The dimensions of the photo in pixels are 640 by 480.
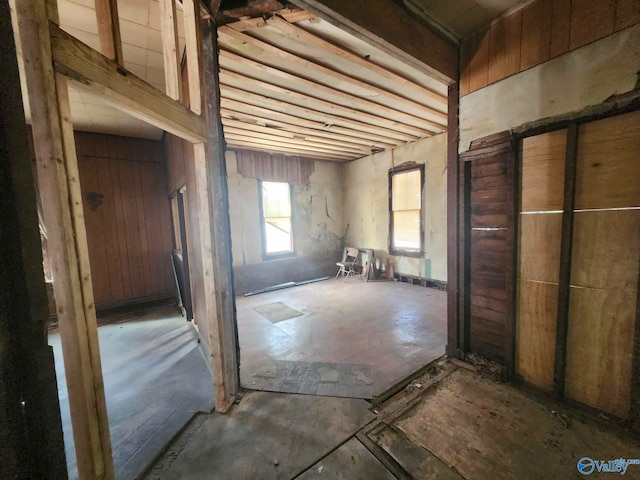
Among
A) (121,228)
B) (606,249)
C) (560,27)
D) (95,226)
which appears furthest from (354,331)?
(95,226)

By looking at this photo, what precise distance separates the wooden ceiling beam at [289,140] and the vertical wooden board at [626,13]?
3655mm

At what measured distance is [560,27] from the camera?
165 centimetres

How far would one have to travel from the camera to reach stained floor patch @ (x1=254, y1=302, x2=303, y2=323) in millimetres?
3693

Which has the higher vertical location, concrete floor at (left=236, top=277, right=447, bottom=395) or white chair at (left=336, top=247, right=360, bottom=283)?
white chair at (left=336, top=247, right=360, bottom=283)

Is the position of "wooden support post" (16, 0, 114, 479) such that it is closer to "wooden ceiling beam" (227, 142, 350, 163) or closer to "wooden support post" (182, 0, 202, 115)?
"wooden support post" (182, 0, 202, 115)

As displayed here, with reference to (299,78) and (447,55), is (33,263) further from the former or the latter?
(447,55)

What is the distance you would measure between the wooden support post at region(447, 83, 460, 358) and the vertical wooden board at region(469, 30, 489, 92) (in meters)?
0.13

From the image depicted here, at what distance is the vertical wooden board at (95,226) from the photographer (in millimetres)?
3979

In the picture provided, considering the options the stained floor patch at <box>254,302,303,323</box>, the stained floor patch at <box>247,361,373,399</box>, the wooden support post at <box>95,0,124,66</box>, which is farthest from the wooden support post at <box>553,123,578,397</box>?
the stained floor patch at <box>254,302,303,323</box>

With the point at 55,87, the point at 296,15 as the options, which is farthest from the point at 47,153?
the point at 296,15

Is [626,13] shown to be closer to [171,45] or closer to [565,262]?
[565,262]

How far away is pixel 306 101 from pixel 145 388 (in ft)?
10.9

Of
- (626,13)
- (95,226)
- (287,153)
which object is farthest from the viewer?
(287,153)

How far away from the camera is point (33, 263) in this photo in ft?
2.68
